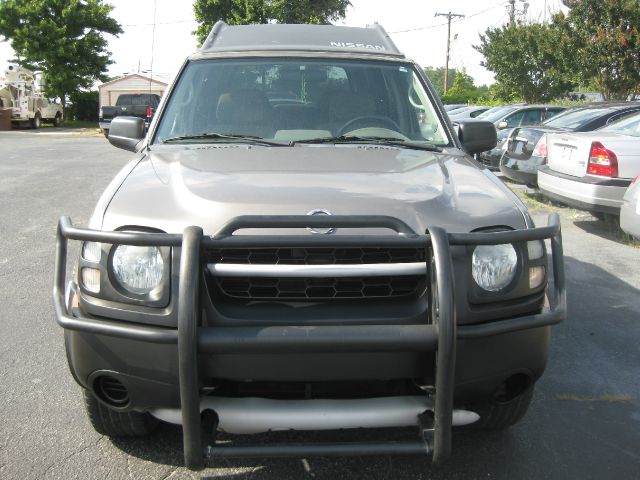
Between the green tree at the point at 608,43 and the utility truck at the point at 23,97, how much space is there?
975 inches

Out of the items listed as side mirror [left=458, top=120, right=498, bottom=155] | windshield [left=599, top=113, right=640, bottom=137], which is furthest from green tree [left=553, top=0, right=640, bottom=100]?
side mirror [left=458, top=120, right=498, bottom=155]

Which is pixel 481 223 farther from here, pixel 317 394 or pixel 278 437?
pixel 278 437

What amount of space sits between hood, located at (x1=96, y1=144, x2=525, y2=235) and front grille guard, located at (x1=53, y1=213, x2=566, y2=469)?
16 cm

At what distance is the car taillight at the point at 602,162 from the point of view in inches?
279

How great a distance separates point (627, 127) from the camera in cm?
785

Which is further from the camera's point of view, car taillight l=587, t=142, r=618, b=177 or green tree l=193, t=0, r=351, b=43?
green tree l=193, t=0, r=351, b=43

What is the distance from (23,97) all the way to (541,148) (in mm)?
28788

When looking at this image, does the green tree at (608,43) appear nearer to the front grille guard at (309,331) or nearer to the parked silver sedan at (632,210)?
the parked silver sedan at (632,210)

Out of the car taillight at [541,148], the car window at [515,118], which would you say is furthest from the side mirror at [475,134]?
the car window at [515,118]

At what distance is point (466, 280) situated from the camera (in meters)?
2.24

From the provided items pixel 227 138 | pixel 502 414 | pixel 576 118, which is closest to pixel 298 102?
pixel 227 138

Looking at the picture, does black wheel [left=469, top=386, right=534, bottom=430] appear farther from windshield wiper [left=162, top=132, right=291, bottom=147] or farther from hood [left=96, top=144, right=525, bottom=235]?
windshield wiper [left=162, top=132, right=291, bottom=147]

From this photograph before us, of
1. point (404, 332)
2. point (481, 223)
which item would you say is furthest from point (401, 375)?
point (481, 223)

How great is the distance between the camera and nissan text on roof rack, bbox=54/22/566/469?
212 cm
